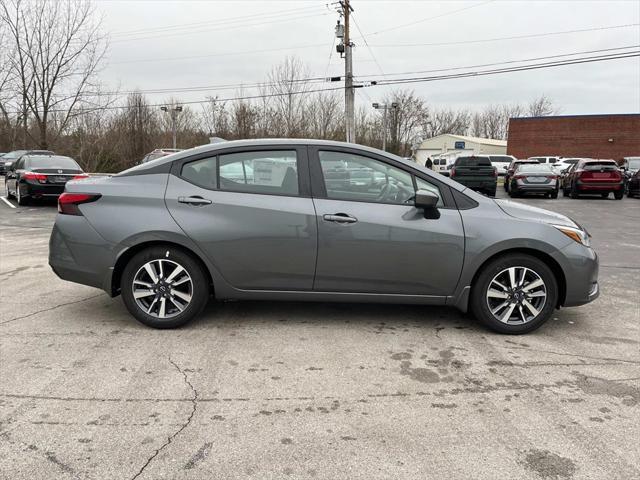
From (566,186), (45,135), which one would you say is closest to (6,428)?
(566,186)

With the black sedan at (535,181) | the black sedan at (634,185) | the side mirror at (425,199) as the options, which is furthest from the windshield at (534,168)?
the side mirror at (425,199)

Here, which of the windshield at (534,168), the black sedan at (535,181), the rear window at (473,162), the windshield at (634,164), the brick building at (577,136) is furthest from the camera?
the brick building at (577,136)

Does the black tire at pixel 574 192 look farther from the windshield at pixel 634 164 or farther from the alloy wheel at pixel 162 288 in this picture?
the alloy wheel at pixel 162 288

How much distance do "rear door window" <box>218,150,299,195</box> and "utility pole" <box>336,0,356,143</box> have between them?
68.0 feet

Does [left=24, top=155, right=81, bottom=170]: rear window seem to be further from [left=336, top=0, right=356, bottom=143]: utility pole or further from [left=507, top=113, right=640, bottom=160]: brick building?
[left=507, top=113, right=640, bottom=160]: brick building

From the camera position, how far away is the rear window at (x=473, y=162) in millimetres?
20491

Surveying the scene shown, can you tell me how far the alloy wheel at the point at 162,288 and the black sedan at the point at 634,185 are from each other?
22.8m

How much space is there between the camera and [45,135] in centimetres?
2669

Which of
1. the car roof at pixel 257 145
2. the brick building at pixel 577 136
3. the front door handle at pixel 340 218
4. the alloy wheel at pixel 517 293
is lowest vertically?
the alloy wheel at pixel 517 293

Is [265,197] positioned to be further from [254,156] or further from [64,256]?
[64,256]

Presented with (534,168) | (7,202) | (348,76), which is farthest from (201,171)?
(348,76)

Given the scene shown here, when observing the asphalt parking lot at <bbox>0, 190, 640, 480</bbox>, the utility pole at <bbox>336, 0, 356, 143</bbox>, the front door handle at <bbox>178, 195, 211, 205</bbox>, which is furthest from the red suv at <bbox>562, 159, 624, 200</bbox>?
the front door handle at <bbox>178, 195, 211, 205</bbox>

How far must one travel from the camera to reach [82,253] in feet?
14.5

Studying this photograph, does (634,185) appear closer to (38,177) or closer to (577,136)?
(38,177)
